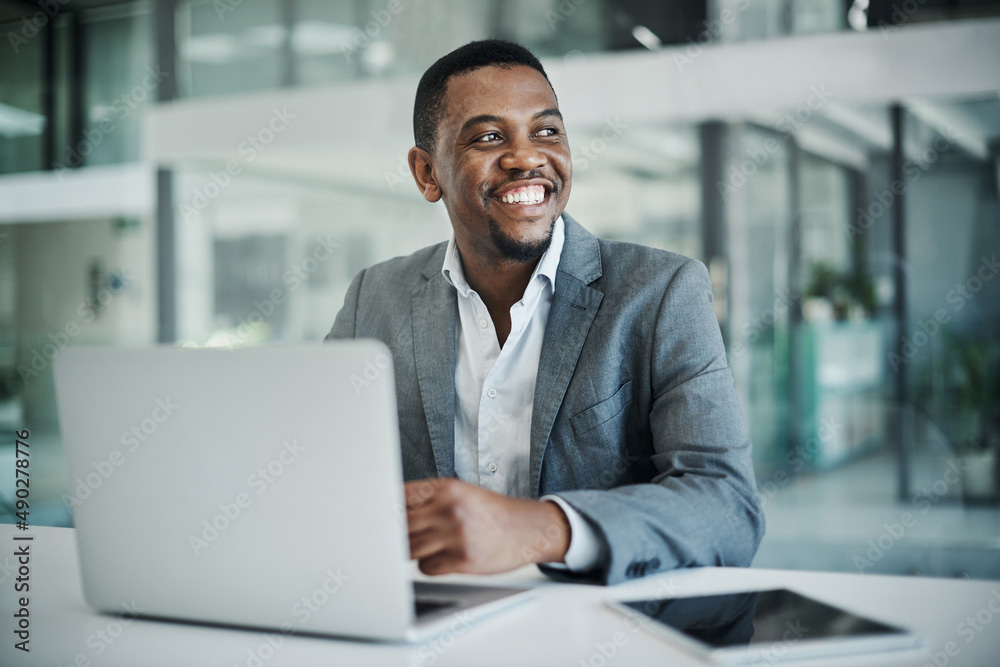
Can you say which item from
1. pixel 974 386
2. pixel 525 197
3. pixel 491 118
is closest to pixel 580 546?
pixel 525 197

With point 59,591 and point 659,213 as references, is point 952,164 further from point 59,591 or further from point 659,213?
point 59,591

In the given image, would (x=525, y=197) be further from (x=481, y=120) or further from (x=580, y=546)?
(x=580, y=546)

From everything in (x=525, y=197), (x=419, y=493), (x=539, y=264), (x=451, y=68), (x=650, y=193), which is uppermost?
(x=451, y=68)

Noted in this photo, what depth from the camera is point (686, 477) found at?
1310 millimetres

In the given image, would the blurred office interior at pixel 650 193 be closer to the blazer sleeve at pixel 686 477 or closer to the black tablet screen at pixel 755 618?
the blazer sleeve at pixel 686 477

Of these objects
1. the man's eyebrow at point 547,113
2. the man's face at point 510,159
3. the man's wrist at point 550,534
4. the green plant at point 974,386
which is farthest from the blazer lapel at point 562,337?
the green plant at point 974,386

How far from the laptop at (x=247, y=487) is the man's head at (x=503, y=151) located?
3.08ft

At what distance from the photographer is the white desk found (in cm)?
84

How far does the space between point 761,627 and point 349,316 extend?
1.32m

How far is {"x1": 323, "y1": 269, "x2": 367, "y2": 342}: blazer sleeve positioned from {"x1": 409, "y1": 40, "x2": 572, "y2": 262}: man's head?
0.31 metres

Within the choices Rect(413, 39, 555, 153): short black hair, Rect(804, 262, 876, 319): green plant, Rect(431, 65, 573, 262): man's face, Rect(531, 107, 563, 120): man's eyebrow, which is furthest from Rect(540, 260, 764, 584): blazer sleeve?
Rect(804, 262, 876, 319): green plant

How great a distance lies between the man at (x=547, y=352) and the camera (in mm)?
1229

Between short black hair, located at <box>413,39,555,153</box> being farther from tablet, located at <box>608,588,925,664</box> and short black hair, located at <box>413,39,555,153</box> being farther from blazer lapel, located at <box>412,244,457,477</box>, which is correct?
tablet, located at <box>608,588,925,664</box>

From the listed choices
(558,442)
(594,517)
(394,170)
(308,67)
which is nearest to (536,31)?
(394,170)
